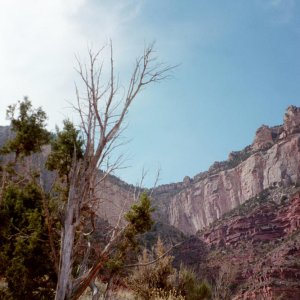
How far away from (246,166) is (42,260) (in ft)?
301

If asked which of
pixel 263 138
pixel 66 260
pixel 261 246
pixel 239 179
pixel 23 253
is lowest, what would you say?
pixel 66 260

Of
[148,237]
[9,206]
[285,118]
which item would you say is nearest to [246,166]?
[285,118]

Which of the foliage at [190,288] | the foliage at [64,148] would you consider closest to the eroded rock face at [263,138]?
the foliage at [190,288]

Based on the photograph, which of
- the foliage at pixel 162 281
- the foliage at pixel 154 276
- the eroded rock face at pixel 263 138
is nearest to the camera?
the foliage at pixel 162 281

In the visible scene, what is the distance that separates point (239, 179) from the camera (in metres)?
101

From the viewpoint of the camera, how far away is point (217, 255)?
64.2m

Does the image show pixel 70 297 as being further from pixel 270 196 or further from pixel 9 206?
pixel 270 196

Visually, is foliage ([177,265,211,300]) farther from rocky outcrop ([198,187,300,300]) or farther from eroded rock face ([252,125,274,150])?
eroded rock face ([252,125,274,150])

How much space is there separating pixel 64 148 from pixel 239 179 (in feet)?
316

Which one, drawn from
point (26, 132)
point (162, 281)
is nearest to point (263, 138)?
point (162, 281)

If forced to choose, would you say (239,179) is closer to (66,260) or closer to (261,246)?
(261,246)

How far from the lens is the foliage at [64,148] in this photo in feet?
27.1

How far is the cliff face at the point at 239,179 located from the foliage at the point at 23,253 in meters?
72.4

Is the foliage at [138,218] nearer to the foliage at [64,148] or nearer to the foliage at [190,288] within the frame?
the foliage at [64,148]
